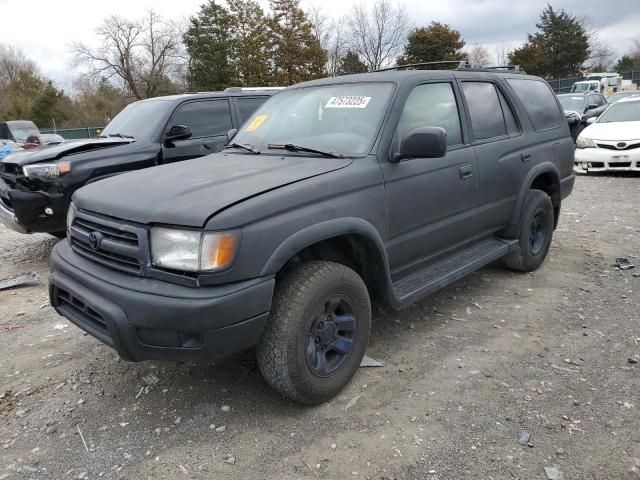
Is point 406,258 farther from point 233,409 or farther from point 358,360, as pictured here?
point 233,409

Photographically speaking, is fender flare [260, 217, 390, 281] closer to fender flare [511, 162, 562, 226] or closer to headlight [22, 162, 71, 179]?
fender flare [511, 162, 562, 226]

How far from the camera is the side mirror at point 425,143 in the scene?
3.07 m

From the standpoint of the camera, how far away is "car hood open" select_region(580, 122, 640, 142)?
963cm

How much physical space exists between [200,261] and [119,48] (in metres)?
53.2

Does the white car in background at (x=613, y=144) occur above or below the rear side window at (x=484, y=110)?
below

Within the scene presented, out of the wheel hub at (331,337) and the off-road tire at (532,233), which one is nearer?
the wheel hub at (331,337)

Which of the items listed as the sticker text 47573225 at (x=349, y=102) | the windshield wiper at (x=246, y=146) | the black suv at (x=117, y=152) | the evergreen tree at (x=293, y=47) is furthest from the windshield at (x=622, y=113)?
the evergreen tree at (x=293, y=47)

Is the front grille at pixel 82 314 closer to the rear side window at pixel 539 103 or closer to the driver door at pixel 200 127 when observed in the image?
the driver door at pixel 200 127

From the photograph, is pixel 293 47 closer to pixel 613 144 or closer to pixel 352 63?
pixel 352 63

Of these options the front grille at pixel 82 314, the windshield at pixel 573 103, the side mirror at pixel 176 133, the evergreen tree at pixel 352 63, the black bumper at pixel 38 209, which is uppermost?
the evergreen tree at pixel 352 63

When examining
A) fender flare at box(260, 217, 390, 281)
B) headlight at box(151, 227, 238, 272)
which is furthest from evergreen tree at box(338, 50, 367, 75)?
headlight at box(151, 227, 238, 272)

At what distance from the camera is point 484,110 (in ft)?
14.0

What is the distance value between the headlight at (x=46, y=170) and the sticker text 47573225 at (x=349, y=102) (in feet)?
10.2

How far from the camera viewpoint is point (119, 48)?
160 feet
